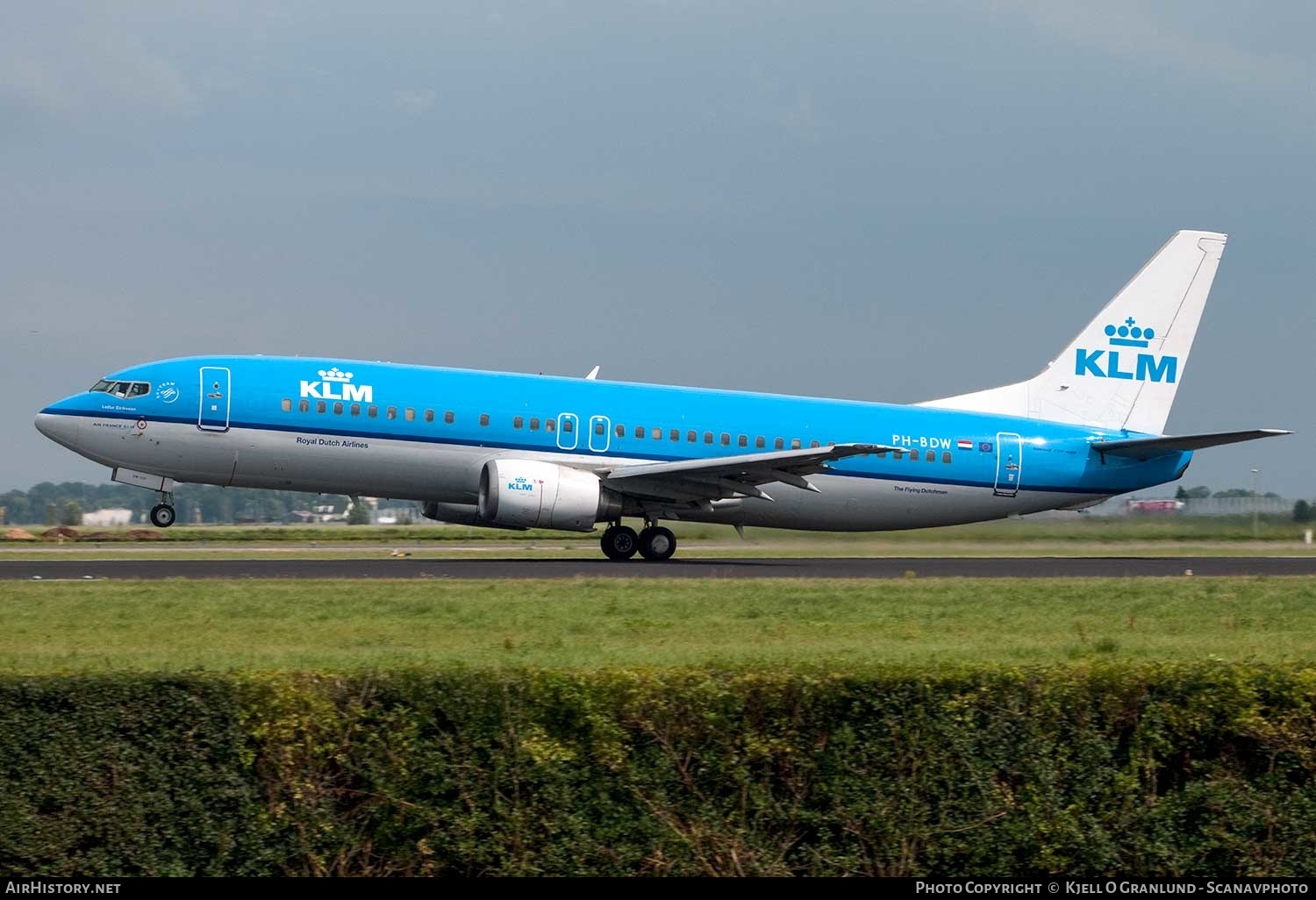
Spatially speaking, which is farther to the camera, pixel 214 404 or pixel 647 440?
pixel 647 440

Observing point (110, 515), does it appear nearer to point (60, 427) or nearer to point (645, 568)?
point (60, 427)

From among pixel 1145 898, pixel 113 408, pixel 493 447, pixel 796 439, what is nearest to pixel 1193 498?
pixel 796 439

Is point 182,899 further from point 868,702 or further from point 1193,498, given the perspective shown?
A: point 1193,498

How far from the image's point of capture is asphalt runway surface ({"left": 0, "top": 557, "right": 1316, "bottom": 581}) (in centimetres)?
2614

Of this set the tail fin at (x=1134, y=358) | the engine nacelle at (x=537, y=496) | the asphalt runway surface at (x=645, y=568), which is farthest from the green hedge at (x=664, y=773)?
the tail fin at (x=1134, y=358)

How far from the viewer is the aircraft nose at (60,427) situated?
30.0 metres

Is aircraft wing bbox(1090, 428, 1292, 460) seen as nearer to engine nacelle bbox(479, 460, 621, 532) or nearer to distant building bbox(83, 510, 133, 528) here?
engine nacelle bbox(479, 460, 621, 532)

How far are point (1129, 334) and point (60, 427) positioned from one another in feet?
86.4

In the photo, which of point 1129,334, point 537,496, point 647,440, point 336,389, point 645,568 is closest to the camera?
point 645,568

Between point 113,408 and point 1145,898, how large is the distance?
82.1 ft

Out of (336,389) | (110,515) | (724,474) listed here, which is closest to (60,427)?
(336,389)

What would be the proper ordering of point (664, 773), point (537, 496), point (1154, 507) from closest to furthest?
point (664, 773) < point (537, 496) < point (1154, 507)

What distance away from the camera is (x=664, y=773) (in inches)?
388

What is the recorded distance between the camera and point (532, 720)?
9742mm
